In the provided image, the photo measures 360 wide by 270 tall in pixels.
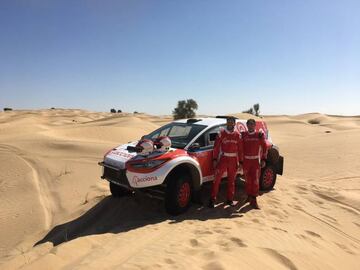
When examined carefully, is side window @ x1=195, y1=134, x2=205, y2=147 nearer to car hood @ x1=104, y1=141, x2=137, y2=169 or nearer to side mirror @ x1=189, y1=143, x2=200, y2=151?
side mirror @ x1=189, y1=143, x2=200, y2=151

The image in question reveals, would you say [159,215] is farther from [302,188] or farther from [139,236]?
[302,188]

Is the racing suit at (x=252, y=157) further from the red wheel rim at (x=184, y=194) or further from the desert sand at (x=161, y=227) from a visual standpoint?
the red wheel rim at (x=184, y=194)

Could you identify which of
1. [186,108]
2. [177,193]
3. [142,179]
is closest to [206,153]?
[177,193]

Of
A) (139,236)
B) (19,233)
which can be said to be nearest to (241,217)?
(139,236)

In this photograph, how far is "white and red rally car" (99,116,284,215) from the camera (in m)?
6.90

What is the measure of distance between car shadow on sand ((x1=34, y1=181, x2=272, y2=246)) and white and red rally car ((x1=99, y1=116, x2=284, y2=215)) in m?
0.29

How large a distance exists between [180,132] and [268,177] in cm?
279

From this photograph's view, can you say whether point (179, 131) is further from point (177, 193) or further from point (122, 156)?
point (177, 193)

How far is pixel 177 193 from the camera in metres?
7.19

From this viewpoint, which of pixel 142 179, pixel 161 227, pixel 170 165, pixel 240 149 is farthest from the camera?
pixel 240 149

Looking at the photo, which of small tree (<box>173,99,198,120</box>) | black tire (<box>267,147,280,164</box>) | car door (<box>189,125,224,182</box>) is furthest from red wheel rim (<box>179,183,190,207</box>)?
small tree (<box>173,99,198,120</box>)

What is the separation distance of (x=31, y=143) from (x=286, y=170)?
1223cm

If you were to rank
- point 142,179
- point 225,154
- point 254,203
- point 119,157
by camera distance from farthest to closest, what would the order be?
1. point 254,203
2. point 225,154
3. point 119,157
4. point 142,179

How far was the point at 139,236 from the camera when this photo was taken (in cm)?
611
